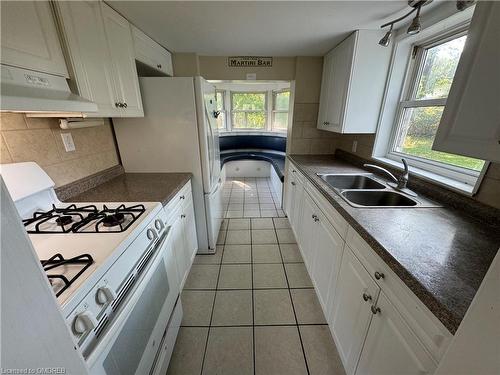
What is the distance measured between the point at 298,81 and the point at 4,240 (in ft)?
9.17

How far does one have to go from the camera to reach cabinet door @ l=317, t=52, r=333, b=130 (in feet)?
7.40

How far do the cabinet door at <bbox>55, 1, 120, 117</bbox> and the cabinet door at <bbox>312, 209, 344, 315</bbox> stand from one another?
66.4 inches

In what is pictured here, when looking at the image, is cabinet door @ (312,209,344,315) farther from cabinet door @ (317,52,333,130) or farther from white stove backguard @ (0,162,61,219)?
white stove backguard @ (0,162,61,219)

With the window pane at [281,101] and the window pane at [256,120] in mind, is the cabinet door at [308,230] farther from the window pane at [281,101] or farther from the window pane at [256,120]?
the window pane at [256,120]

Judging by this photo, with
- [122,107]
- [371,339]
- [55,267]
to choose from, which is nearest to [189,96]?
[122,107]

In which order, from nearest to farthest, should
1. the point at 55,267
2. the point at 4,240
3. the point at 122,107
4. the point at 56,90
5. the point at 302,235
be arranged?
the point at 4,240
the point at 55,267
the point at 56,90
the point at 122,107
the point at 302,235

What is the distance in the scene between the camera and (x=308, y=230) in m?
1.88

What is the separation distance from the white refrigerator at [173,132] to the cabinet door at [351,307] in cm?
141

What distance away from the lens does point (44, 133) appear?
1217 millimetres

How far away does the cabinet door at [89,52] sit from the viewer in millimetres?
1030

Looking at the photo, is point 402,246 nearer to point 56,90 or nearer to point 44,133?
point 56,90

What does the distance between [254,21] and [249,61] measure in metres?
0.92

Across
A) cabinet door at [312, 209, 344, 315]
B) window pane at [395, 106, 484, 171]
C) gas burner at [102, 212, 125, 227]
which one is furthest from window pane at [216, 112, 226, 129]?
gas burner at [102, 212, 125, 227]

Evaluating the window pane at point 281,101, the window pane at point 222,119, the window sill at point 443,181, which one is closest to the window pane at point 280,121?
the window pane at point 281,101
